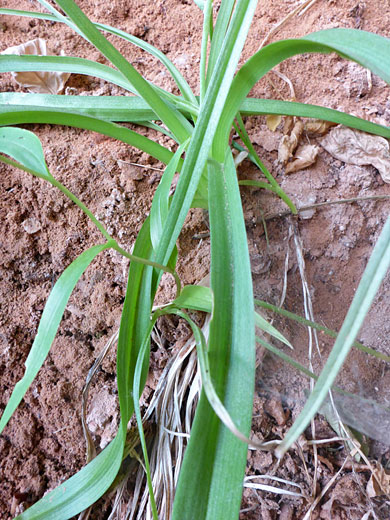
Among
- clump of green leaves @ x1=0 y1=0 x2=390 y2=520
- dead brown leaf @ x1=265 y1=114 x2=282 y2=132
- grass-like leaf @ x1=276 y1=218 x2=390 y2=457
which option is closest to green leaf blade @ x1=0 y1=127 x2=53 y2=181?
clump of green leaves @ x1=0 y1=0 x2=390 y2=520

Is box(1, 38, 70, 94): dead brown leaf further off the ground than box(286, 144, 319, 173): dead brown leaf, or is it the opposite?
box(1, 38, 70, 94): dead brown leaf

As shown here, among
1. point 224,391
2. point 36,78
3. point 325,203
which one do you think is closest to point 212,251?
point 224,391

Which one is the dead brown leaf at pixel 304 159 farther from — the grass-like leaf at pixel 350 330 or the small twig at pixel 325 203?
the grass-like leaf at pixel 350 330

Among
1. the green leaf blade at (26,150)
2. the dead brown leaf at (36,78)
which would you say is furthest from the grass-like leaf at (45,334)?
the dead brown leaf at (36,78)

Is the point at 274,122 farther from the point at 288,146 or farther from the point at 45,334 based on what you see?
the point at 45,334

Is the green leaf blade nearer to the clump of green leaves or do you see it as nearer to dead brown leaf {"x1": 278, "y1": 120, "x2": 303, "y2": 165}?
the clump of green leaves

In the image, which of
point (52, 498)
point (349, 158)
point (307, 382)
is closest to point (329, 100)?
point (349, 158)
